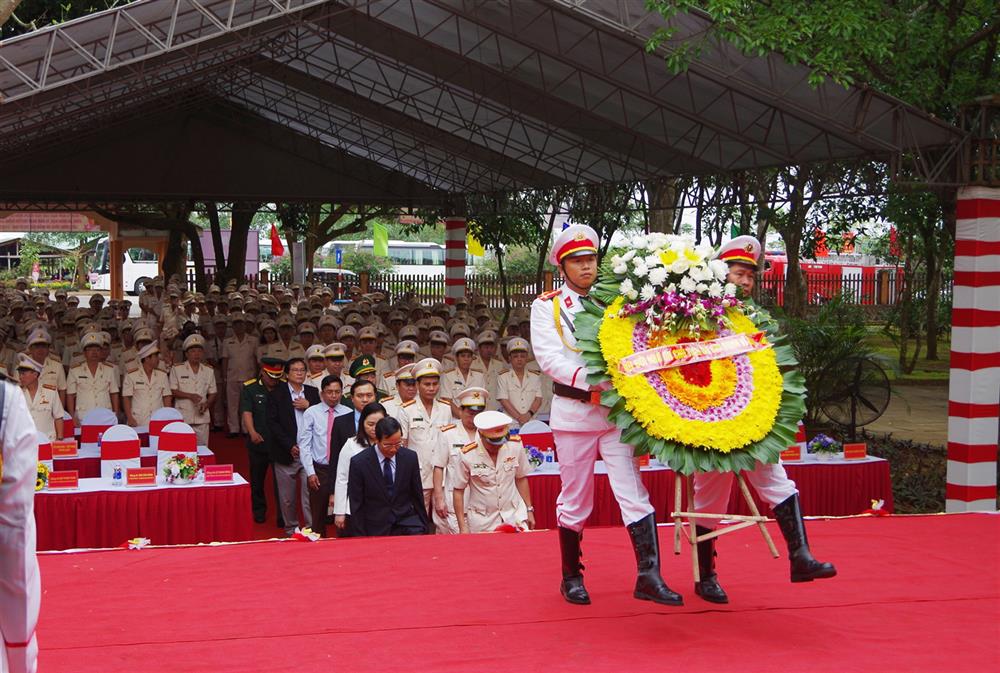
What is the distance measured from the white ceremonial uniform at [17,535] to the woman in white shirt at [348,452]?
4.12 metres

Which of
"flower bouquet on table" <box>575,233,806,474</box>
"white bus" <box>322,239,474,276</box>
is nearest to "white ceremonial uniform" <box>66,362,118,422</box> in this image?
"flower bouquet on table" <box>575,233,806,474</box>

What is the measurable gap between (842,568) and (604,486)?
10.8ft

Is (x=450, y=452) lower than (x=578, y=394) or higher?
lower

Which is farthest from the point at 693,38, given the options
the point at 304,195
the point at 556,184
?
the point at 304,195

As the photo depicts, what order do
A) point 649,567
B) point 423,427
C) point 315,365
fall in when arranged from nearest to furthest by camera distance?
point 649,567 < point 423,427 < point 315,365

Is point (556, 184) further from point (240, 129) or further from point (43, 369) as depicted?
point (43, 369)

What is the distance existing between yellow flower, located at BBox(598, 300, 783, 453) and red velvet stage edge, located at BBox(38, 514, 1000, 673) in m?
0.70

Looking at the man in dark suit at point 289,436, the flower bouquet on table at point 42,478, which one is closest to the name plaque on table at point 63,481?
the flower bouquet on table at point 42,478

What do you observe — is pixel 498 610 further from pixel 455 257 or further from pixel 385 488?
pixel 455 257

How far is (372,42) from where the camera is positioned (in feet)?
46.5

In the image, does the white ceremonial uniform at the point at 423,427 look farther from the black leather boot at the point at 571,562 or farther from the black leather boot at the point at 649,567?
the black leather boot at the point at 649,567

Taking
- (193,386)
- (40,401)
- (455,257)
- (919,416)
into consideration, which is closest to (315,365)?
(193,386)

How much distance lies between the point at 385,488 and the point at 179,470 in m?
2.16

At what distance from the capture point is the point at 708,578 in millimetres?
4547
